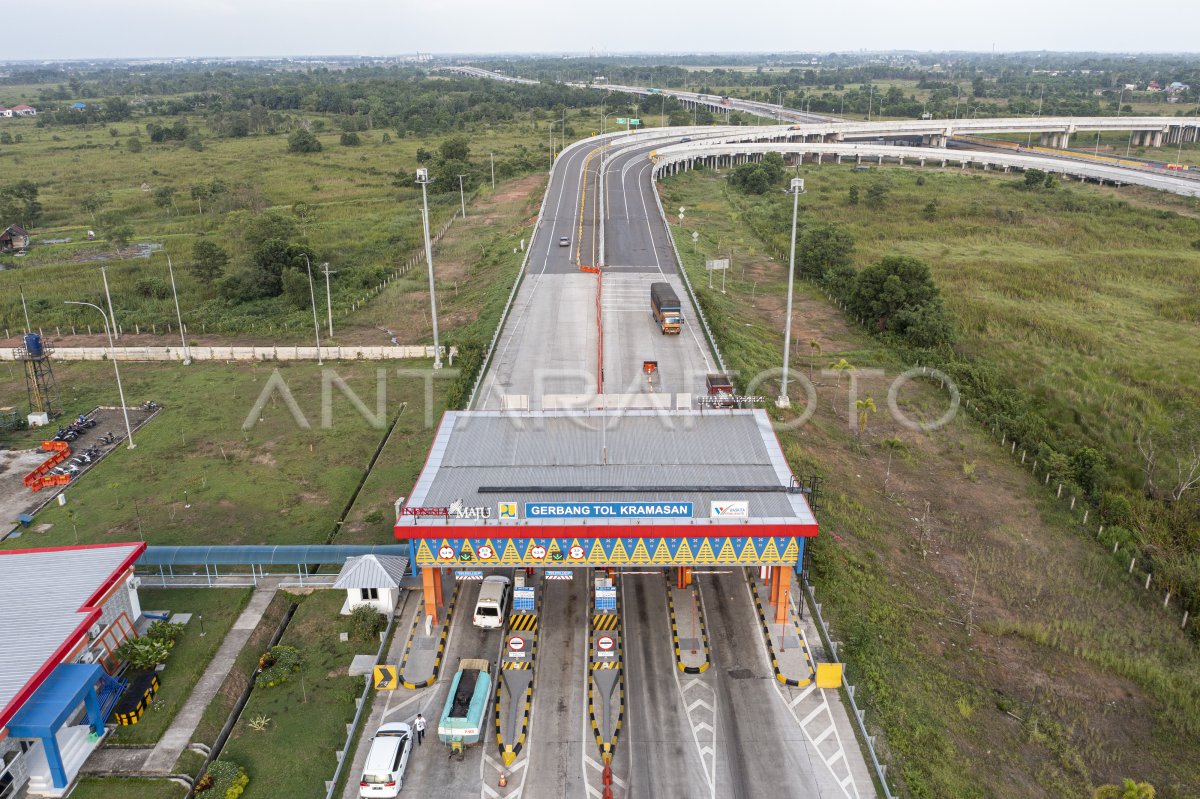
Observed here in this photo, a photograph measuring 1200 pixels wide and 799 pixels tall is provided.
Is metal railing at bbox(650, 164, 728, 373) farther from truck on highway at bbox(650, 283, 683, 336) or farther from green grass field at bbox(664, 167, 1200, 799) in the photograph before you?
truck on highway at bbox(650, 283, 683, 336)

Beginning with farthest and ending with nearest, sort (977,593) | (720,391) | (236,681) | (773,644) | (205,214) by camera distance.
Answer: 1. (205,214)
2. (720,391)
3. (977,593)
4. (773,644)
5. (236,681)

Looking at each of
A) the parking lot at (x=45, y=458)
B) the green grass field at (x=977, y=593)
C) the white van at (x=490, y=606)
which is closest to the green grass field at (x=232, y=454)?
the parking lot at (x=45, y=458)

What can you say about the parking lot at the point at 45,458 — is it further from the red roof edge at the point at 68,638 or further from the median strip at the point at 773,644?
the median strip at the point at 773,644

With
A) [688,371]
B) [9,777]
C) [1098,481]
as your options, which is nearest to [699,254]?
[688,371]

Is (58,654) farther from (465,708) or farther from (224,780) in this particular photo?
(465,708)

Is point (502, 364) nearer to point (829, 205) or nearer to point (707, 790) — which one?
point (707, 790)

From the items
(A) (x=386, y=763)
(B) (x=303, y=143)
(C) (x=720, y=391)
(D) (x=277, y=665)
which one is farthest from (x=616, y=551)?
(B) (x=303, y=143)
